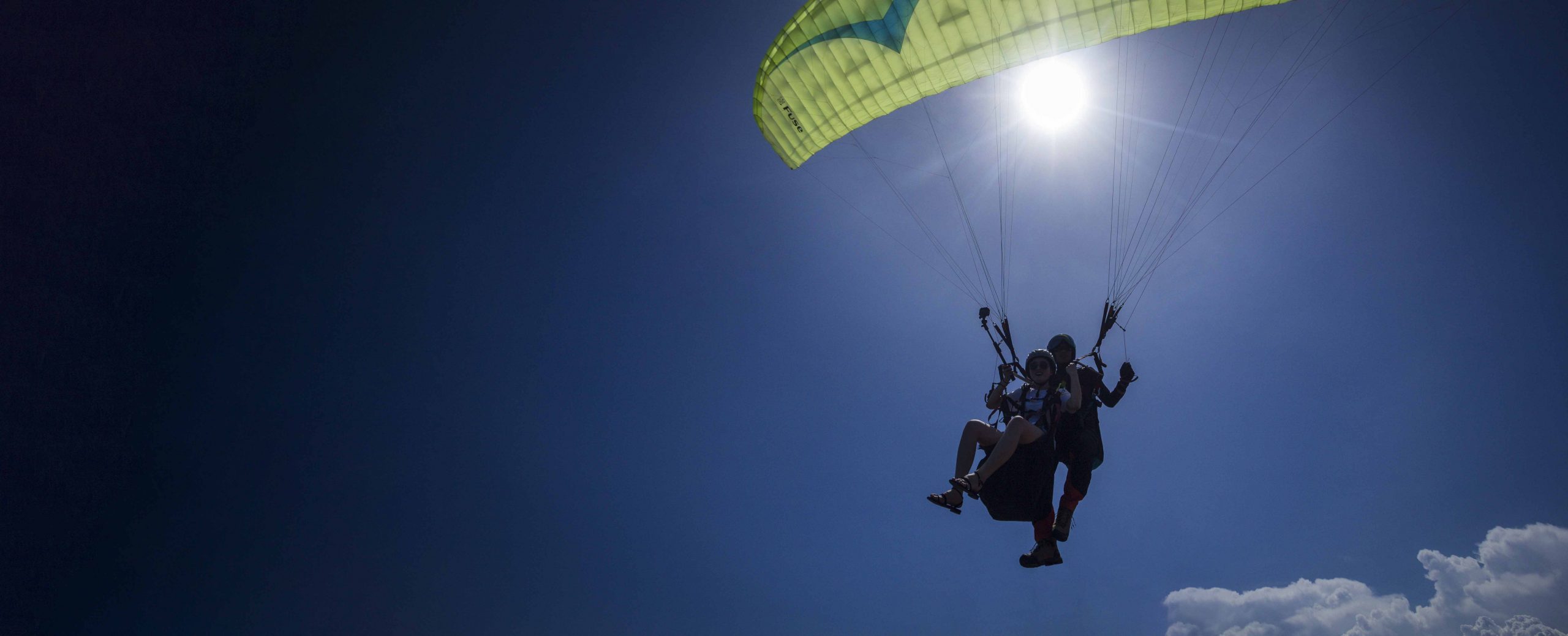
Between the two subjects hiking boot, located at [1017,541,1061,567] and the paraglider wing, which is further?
the paraglider wing

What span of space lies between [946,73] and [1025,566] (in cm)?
606

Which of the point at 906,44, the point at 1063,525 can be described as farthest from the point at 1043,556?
the point at 906,44

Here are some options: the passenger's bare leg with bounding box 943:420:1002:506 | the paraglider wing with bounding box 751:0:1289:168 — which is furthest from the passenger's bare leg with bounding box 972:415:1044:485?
the paraglider wing with bounding box 751:0:1289:168

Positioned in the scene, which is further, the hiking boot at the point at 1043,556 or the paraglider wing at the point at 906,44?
the paraglider wing at the point at 906,44

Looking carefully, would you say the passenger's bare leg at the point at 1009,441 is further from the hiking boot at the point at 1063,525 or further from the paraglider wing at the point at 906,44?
the paraglider wing at the point at 906,44

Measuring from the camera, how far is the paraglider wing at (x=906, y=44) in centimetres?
671

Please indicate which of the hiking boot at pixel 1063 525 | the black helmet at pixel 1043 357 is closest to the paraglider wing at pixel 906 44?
the black helmet at pixel 1043 357

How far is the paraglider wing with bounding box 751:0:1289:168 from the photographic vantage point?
6.71 metres

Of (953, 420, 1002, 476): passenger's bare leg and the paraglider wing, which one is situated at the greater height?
the paraglider wing

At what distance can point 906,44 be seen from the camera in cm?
739

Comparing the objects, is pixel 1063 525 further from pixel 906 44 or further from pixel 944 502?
pixel 906 44

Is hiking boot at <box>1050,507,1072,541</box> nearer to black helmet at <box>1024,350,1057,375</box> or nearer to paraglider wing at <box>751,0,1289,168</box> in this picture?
black helmet at <box>1024,350,1057,375</box>

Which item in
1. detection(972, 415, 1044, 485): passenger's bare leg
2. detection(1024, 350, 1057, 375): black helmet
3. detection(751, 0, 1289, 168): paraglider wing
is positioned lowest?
detection(972, 415, 1044, 485): passenger's bare leg

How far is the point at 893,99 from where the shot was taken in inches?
321
